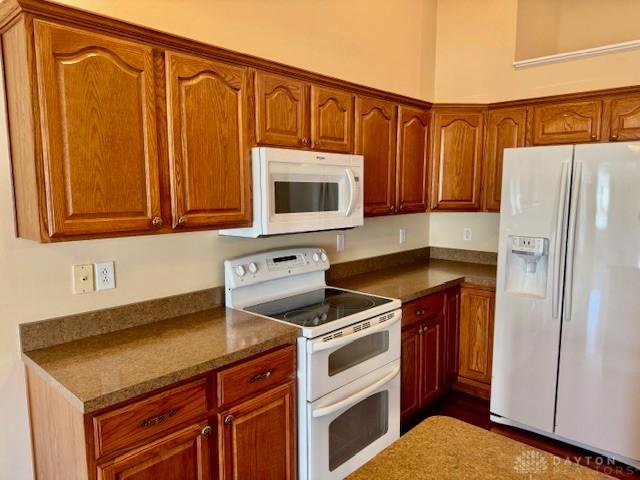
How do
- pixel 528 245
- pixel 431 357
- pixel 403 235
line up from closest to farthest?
pixel 528 245, pixel 431 357, pixel 403 235

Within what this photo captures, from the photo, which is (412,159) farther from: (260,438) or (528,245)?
(260,438)

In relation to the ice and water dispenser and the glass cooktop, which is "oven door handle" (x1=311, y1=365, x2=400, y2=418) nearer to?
the glass cooktop

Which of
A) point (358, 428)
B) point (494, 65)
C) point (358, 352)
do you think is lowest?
point (358, 428)

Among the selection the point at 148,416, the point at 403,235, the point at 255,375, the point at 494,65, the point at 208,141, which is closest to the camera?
the point at 148,416

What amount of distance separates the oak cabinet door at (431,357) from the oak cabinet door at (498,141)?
39.4 inches

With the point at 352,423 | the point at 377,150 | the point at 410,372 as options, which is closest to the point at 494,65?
the point at 377,150

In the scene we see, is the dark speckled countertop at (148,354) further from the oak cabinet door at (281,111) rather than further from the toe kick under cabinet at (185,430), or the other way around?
the oak cabinet door at (281,111)

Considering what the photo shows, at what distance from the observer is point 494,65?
133 inches

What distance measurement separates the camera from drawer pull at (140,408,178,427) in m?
1.42

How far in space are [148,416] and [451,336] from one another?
2219mm

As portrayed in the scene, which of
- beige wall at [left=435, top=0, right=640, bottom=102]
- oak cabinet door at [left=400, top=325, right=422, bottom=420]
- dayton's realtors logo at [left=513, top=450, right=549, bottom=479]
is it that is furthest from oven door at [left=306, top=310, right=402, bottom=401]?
beige wall at [left=435, top=0, right=640, bottom=102]

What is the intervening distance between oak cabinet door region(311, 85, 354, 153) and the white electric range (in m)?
0.62

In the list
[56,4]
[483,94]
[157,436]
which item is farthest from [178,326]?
[483,94]

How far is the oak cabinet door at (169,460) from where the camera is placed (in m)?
1.38
